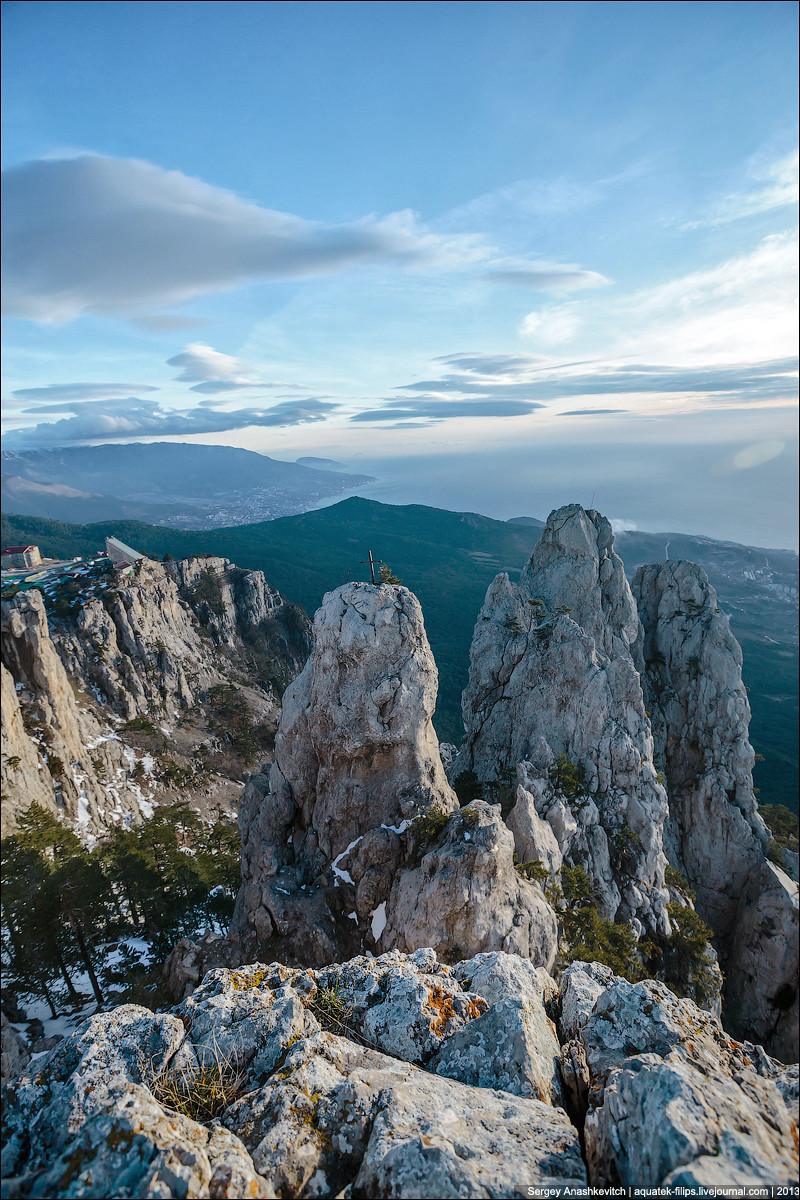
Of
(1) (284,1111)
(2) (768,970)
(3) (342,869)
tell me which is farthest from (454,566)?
(1) (284,1111)

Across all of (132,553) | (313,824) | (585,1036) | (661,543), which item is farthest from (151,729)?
(661,543)

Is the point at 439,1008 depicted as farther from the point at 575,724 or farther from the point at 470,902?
the point at 575,724

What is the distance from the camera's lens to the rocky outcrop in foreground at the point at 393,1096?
546 centimetres

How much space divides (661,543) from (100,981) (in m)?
121

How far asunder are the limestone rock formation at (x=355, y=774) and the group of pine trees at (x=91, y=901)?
9677 millimetres

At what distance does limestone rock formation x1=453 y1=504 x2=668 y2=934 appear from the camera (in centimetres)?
2922

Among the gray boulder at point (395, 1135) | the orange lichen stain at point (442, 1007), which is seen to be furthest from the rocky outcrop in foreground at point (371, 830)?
the gray boulder at point (395, 1135)

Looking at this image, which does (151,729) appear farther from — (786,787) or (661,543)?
(661,543)

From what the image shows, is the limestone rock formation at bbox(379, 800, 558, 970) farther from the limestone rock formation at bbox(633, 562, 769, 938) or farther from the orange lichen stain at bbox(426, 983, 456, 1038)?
the limestone rock formation at bbox(633, 562, 769, 938)

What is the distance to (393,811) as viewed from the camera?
22.6 metres

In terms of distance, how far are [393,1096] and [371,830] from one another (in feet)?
51.2

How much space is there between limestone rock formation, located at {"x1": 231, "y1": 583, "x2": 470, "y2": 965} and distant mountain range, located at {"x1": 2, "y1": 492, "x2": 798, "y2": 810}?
3980mm

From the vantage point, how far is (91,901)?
27625 millimetres

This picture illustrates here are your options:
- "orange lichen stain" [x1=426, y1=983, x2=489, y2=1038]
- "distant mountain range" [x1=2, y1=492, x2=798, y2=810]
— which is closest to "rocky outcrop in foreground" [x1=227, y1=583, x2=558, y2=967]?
"distant mountain range" [x1=2, y1=492, x2=798, y2=810]
